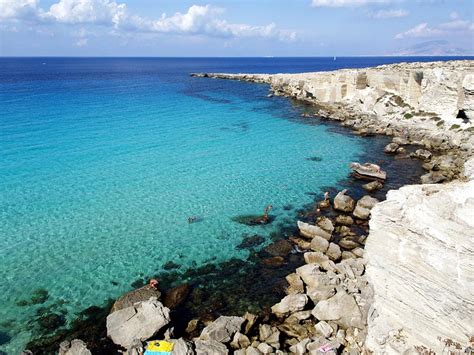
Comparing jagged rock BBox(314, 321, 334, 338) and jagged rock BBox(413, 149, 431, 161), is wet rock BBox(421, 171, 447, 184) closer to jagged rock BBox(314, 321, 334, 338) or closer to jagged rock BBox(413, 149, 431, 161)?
jagged rock BBox(413, 149, 431, 161)

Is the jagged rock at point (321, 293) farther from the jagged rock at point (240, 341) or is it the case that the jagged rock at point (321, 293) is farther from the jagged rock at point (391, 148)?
the jagged rock at point (391, 148)

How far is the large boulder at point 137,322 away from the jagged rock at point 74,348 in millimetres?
1317

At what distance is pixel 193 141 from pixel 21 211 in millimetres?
23262

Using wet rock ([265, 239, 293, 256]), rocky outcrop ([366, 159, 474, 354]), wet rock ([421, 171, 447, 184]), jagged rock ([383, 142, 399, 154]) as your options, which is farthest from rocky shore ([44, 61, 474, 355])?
jagged rock ([383, 142, 399, 154])

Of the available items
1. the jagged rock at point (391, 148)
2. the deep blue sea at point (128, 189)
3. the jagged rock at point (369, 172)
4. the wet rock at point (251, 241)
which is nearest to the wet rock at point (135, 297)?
the deep blue sea at point (128, 189)

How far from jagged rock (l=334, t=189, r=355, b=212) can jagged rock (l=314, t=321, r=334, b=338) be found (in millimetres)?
12565

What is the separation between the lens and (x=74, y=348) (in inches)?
559

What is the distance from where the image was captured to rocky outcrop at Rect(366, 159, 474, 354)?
1138 centimetres

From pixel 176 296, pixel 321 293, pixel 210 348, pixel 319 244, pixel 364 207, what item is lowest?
pixel 176 296

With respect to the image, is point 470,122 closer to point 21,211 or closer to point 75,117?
point 21,211

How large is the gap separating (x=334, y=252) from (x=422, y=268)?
354 inches

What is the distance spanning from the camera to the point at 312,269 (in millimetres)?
18875

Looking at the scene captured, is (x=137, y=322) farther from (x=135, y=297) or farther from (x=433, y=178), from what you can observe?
(x=433, y=178)

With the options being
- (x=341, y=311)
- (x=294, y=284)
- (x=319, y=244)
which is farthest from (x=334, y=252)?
(x=341, y=311)
